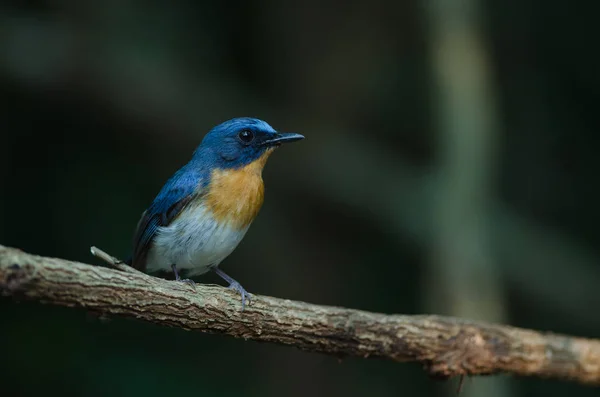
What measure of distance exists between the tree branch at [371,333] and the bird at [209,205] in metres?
0.68

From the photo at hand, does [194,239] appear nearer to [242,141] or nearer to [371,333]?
[242,141]

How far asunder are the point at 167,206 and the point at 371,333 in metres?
1.42

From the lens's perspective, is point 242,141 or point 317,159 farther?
point 317,159

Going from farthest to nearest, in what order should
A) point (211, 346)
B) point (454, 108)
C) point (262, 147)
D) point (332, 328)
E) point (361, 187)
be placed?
point (361, 187)
point (211, 346)
point (454, 108)
point (262, 147)
point (332, 328)

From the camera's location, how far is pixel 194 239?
4.18m

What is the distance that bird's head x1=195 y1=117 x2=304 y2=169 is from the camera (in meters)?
4.42

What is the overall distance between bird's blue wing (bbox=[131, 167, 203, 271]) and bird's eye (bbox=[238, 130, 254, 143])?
13.1 inches

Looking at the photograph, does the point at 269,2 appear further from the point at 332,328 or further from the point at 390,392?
the point at 332,328

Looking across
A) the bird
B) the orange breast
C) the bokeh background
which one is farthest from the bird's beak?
the bokeh background

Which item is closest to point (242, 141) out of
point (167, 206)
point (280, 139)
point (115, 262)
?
point (280, 139)

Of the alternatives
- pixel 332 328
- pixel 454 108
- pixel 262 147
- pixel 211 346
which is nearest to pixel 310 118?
pixel 454 108

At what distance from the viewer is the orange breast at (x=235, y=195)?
165 inches

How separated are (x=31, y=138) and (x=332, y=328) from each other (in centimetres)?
430

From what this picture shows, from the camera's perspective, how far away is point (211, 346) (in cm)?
663
